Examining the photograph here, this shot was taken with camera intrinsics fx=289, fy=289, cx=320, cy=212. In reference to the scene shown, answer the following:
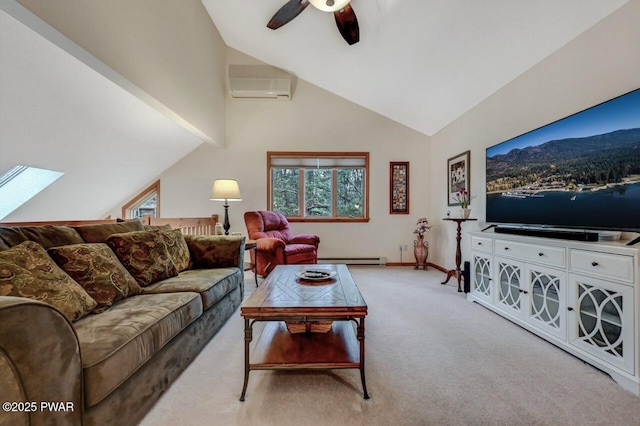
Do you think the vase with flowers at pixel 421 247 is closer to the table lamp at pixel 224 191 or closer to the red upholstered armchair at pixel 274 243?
the red upholstered armchair at pixel 274 243

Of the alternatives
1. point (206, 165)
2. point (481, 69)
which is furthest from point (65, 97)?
point (481, 69)

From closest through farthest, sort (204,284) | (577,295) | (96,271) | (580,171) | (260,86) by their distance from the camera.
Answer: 1. (96,271)
2. (577,295)
3. (580,171)
4. (204,284)
5. (260,86)

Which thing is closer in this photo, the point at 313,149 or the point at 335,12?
the point at 335,12

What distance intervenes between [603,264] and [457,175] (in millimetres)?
2481

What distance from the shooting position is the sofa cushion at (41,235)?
147 centimetres

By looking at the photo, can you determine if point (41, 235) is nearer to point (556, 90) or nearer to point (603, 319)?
point (603, 319)

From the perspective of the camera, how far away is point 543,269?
7.00ft

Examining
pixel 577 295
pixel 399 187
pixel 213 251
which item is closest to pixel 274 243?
pixel 213 251

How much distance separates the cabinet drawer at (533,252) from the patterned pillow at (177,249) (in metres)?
2.81

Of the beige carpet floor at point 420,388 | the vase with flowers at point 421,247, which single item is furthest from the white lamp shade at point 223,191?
the vase with flowers at point 421,247

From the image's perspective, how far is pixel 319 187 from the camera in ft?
16.8

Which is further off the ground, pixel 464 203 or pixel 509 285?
pixel 464 203

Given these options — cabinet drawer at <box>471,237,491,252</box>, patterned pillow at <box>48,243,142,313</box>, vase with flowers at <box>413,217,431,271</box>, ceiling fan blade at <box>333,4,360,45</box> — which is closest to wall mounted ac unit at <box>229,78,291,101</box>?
ceiling fan blade at <box>333,4,360,45</box>

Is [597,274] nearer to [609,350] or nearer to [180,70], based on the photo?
[609,350]
